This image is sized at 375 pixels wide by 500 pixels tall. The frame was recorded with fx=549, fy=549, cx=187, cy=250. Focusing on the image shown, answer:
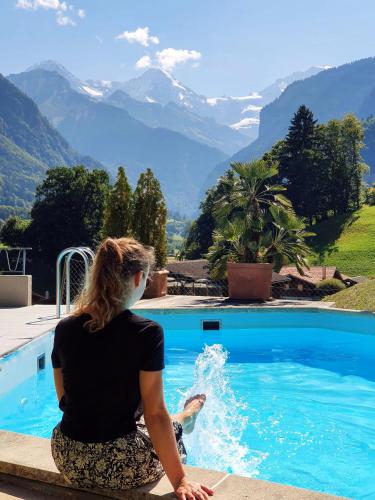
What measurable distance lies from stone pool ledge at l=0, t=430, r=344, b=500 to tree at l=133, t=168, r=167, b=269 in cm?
1162

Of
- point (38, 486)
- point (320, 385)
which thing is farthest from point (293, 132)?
point (38, 486)

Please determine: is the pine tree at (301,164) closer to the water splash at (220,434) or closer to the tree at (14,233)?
the tree at (14,233)

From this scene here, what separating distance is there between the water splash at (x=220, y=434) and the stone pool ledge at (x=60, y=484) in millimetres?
2142

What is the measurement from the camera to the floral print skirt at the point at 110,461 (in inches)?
91.7

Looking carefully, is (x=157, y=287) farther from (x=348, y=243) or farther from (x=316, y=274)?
(x=348, y=243)

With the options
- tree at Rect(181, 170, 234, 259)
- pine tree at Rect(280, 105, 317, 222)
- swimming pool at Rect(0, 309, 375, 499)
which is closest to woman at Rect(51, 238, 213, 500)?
swimming pool at Rect(0, 309, 375, 499)

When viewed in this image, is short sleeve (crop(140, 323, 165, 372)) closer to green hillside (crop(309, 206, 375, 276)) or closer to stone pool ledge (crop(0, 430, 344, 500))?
stone pool ledge (crop(0, 430, 344, 500))

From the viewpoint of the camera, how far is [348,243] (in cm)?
5019

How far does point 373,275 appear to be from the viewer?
44.4m

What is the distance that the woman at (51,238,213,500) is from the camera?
7.36ft

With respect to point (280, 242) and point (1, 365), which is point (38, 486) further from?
point (280, 242)

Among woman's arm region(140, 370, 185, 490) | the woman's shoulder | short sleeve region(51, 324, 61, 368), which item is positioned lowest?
woman's arm region(140, 370, 185, 490)

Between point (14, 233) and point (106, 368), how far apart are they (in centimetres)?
5260

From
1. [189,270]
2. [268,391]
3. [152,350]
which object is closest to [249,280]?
[268,391]
